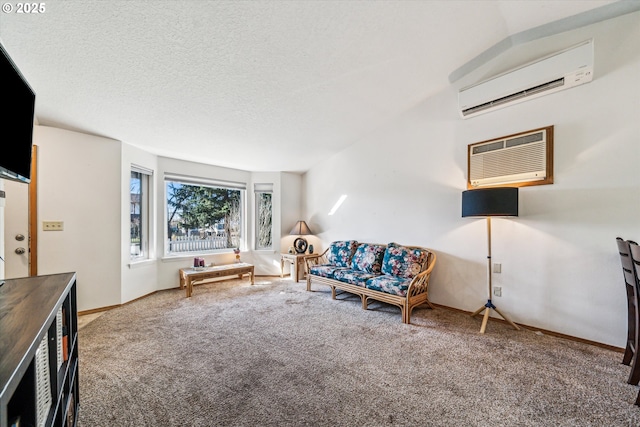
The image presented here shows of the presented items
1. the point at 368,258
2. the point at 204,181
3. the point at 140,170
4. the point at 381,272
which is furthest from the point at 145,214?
the point at 381,272

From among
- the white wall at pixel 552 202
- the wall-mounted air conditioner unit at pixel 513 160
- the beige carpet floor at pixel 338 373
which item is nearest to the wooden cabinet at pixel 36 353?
the beige carpet floor at pixel 338 373

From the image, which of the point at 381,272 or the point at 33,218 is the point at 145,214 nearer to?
the point at 33,218

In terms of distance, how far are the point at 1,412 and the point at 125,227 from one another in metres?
3.89

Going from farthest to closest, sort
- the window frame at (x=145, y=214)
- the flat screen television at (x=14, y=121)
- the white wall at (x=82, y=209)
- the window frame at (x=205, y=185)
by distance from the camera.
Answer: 1. the window frame at (x=205, y=185)
2. the window frame at (x=145, y=214)
3. the white wall at (x=82, y=209)
4. the flat screen television at (x=14, y=121)

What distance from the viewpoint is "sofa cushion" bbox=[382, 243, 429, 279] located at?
12.0 feet

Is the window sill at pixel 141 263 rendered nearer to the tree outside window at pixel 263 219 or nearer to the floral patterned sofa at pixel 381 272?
the tree outside window at pixel 263 219

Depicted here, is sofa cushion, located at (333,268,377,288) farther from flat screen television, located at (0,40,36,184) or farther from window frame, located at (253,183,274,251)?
flat screen television, located at (0,40,36,184)

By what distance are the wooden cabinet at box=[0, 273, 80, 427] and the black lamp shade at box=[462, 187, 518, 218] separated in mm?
3325

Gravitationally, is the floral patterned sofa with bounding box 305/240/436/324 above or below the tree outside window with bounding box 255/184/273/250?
below

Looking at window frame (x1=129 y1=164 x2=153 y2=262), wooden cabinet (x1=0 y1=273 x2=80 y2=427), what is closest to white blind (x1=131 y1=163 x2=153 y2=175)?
window frame (x1=129 y1=164 x2=153 y2=262)

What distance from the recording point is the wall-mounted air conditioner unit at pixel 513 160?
2893 millimetres

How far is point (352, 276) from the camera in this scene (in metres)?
3.80

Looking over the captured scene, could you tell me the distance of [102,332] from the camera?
2.84m

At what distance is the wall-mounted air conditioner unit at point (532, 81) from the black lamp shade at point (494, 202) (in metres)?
1.16
